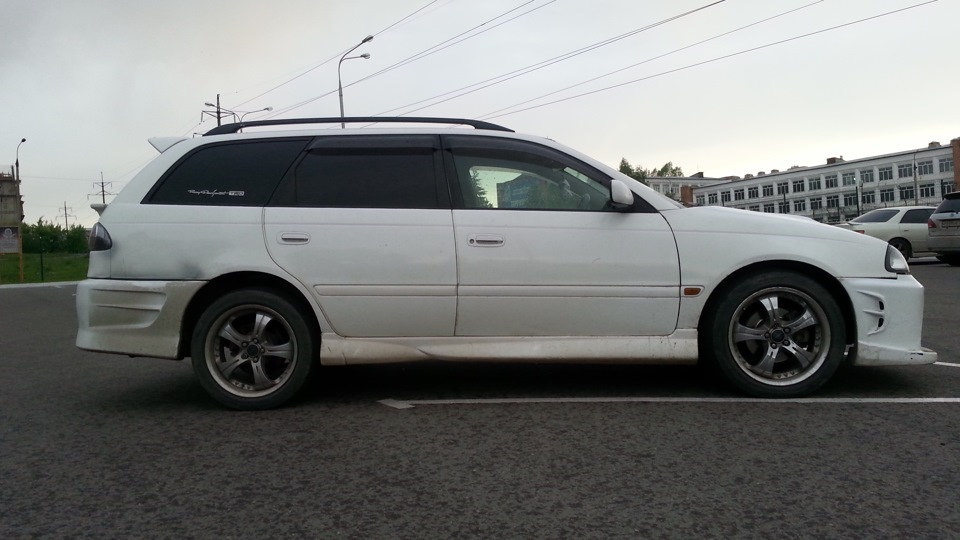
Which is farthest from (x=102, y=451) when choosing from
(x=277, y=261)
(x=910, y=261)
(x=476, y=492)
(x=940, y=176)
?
(x=940, y=176)

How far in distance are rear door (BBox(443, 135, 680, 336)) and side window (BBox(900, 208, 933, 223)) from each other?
1681cm

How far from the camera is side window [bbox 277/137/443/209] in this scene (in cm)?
420

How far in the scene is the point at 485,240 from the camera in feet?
13.4

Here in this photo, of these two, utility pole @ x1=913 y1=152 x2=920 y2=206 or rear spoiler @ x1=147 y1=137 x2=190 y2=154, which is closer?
rear spoiler @ x1=147 y1=137 x2=190 y2=154

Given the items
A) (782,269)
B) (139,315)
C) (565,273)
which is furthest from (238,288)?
(782,269)

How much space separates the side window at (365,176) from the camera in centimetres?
420

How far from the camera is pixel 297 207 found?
418cm

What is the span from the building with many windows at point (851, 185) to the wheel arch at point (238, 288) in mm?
84664

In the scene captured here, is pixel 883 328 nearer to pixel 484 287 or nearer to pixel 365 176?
pixel 484 287

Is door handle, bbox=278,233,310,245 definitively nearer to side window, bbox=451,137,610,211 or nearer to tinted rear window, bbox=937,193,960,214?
side window, bbox=451,137,610,211

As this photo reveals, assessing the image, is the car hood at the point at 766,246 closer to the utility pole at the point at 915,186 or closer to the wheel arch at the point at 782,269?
the wheel arch at the point at 782,269

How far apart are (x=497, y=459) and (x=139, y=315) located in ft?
7.67

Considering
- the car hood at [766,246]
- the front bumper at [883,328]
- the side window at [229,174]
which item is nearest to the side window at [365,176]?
the side window at [229,174]

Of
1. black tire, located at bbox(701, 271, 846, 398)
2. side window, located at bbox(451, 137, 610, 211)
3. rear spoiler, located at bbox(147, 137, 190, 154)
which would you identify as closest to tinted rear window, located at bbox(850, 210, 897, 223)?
black tire, located at bbox(701, 271, 846, 398)
